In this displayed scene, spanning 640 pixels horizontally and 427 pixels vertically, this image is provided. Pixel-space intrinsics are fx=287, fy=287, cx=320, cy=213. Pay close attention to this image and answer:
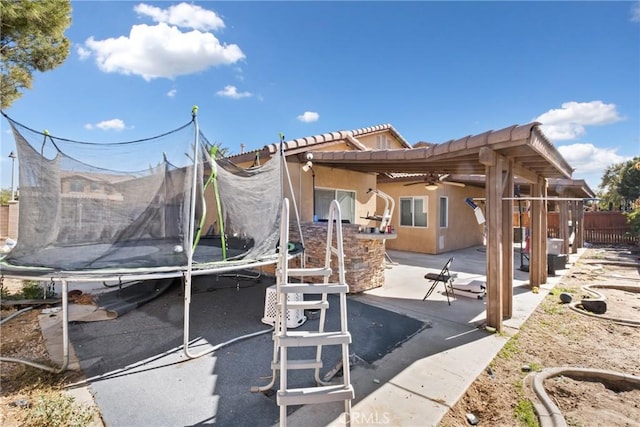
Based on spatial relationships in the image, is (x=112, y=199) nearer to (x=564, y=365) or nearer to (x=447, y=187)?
(x=564, y=365)

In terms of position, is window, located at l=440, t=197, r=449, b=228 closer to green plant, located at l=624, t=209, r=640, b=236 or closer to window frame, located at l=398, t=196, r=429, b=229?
window frame, located at l=398, t=196, r=429, b=229

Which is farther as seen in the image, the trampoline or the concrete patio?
the trampoline

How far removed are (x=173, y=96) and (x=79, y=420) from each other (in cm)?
1190

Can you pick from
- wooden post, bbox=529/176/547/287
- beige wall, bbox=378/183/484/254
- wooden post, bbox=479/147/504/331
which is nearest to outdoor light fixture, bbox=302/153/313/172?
wooden post, bbox=479/147/504/331

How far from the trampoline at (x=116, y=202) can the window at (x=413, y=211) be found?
908 centimetres

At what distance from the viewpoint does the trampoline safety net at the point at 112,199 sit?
12.9ft

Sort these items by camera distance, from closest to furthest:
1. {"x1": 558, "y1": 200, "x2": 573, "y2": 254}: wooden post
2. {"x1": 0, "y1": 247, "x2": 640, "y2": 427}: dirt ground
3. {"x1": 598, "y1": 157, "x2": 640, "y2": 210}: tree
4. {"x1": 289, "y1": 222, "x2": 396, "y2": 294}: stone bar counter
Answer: {"x1": 0, "y1": 247, "x2": 640, "y2": 427}: dirt ground, {"x1": 289, "y1": 222, "x2": 396, "y2": 294}: stone bar counter, {"x1": 558, "y1": 200, "x2": 573, "y2": 254}: wooden post, {"x1": 598, "y1": 157, "x2": 640, "y2": 210}: tree

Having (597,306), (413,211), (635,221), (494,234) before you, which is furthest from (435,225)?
(635,221)

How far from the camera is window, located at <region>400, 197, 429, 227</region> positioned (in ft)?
38.5

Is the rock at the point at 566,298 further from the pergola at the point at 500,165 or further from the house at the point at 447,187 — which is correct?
the pergola at the point at 500,165

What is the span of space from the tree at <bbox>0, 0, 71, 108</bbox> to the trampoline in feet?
11.4

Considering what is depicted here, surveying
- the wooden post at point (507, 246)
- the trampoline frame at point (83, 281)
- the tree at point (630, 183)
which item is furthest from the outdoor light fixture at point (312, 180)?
the tree at point (630, 183)

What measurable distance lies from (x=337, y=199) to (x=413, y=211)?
4.77 m

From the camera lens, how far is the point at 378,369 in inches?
130
